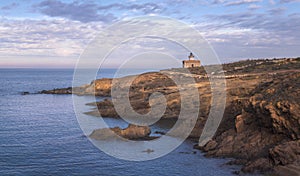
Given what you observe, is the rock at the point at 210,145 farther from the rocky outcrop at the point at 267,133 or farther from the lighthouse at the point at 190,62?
the lighthouse at the point at 190,62

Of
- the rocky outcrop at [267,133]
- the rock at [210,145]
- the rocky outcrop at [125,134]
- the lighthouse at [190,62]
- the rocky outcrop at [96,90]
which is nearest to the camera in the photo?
the rocky outcrop at [267,133]

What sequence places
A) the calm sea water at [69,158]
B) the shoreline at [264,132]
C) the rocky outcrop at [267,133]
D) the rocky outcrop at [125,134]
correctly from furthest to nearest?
the rocky outcrop at [125,134] < the calm sea water at [69,158] < the rocky outcrop at [267,133] < the shoreline at [264,132]

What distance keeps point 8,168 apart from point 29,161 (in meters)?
2.43

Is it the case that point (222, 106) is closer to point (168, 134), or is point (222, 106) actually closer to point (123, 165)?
point (168, 134)

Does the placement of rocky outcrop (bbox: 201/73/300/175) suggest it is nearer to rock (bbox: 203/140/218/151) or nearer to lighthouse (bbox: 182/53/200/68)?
rock (bbox: 203/140/218/151)

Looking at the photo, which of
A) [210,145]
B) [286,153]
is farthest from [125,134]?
[286,153]

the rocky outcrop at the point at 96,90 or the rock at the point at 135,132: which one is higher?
the rocky outcrop at the point at 96,90

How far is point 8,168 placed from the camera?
31625mm

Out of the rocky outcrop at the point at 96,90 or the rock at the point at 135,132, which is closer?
the rock at the point at 135,132

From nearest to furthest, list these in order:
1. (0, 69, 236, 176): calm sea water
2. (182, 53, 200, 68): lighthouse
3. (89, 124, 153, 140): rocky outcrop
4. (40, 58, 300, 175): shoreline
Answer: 1. (40, 58, 300, 175): shoreline
2. (0, 69, 236, 176): calm sea water
3. (89, 124, 153, 140): rocky outcrop
4. (182, 53, 200, 68): lighthouse

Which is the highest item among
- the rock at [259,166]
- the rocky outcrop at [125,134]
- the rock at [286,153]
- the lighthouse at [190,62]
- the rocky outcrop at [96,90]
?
the lighthouse at [190,62]

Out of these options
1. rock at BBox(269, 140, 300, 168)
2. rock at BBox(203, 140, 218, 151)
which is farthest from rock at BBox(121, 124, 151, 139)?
rock at BBox(269, 140, 300, 168)

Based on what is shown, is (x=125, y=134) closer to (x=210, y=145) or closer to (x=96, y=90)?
(x=210, y=145)

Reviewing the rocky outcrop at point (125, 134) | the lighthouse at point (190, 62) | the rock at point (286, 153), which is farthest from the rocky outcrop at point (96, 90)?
the rock at point (286, 153)
